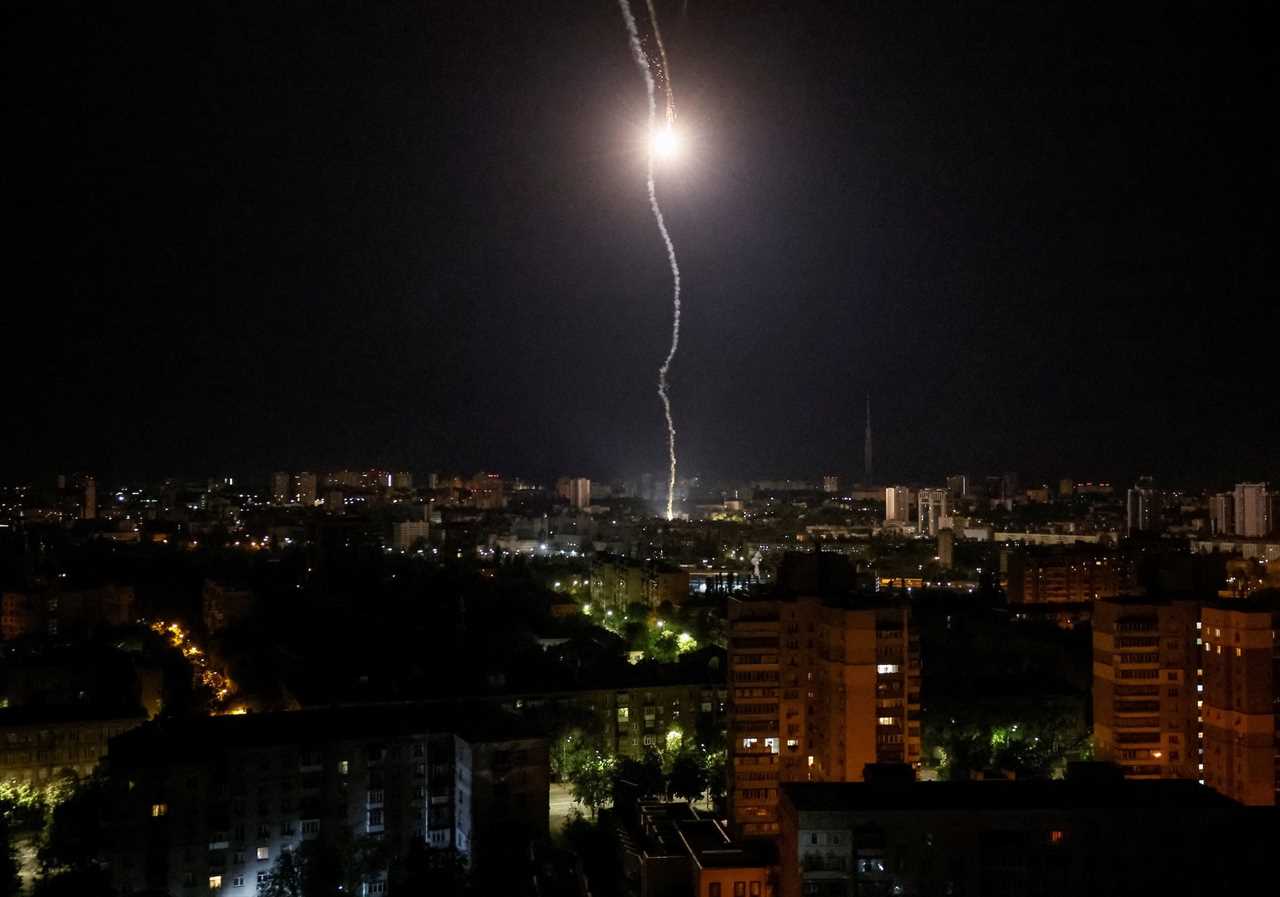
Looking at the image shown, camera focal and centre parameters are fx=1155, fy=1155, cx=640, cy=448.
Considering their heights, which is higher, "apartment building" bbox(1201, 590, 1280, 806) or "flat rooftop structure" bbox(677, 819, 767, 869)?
"apartment building" bbox(1201, 590, 1280, 806)

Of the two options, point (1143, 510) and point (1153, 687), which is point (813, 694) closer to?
point (1153, 687)

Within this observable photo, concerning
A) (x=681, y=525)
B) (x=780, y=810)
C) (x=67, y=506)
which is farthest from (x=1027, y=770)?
(x=67, y=506)

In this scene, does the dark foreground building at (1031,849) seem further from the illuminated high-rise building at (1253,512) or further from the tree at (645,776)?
the illuminated high-rise building at (1253,512)

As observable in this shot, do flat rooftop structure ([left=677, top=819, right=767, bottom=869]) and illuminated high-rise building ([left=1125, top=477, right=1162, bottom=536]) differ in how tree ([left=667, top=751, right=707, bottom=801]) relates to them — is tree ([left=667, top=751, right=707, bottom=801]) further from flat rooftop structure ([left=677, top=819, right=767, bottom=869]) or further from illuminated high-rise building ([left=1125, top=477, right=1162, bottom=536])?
illuminated high-rise building ([left=1125, top=477, right=1162, bottom=536])

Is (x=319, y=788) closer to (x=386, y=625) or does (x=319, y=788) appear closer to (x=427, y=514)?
(x=386, y=625)

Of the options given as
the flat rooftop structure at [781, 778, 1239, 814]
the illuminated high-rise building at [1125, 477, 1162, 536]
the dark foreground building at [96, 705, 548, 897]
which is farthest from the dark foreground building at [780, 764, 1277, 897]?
the illuminated high-rise building at [1125, 477, 1162, 536]

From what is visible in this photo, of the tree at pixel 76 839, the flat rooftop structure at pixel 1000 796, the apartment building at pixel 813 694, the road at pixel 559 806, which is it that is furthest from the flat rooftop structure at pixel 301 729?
the flat rooftop structure at pixel 1000 796

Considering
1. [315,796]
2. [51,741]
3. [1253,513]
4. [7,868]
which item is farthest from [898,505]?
[7,868]
